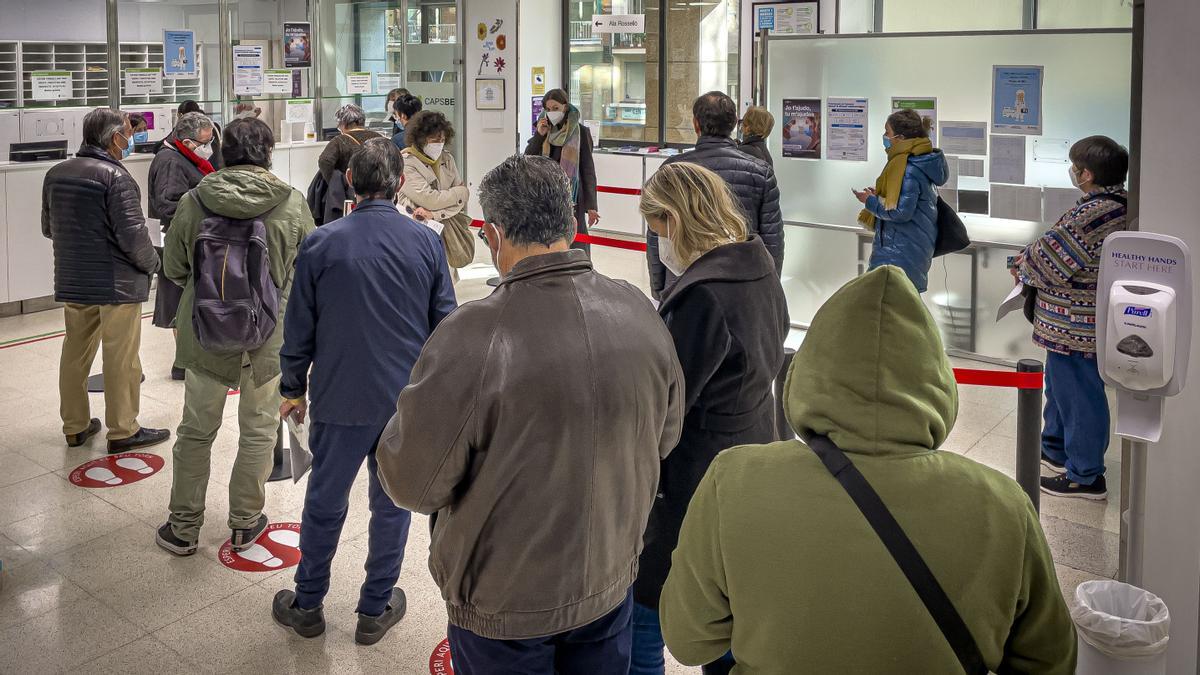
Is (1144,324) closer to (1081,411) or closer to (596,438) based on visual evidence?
(596,438)

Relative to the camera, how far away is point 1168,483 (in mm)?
3170

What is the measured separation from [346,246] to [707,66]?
9436 mm

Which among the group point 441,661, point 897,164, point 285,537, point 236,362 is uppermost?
point 897,164

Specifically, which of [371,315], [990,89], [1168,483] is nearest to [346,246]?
[371,315]

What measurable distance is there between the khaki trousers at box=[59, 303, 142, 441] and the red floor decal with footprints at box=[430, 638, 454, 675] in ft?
8.92

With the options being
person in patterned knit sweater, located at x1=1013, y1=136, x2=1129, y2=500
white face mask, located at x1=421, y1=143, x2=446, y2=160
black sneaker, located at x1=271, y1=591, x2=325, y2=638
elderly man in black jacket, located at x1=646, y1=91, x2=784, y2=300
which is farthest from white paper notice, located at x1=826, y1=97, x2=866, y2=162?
black sneaker, located at x1=271, y1=591, x2=325, y2=638

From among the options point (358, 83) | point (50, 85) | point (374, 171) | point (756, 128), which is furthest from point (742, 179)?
point (358, 83)

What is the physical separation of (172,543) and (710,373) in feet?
9.09

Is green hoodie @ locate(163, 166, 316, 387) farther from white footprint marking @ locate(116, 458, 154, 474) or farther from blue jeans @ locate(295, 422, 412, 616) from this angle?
white footprint marking @ locate(116, 458, 154, 474)

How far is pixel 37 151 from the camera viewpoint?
28.0 feet

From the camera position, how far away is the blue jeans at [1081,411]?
200 inches

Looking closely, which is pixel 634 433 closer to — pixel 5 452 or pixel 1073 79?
pixel 5 452

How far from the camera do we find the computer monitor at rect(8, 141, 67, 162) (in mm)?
8469

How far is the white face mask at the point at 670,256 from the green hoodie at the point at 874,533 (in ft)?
4.24
